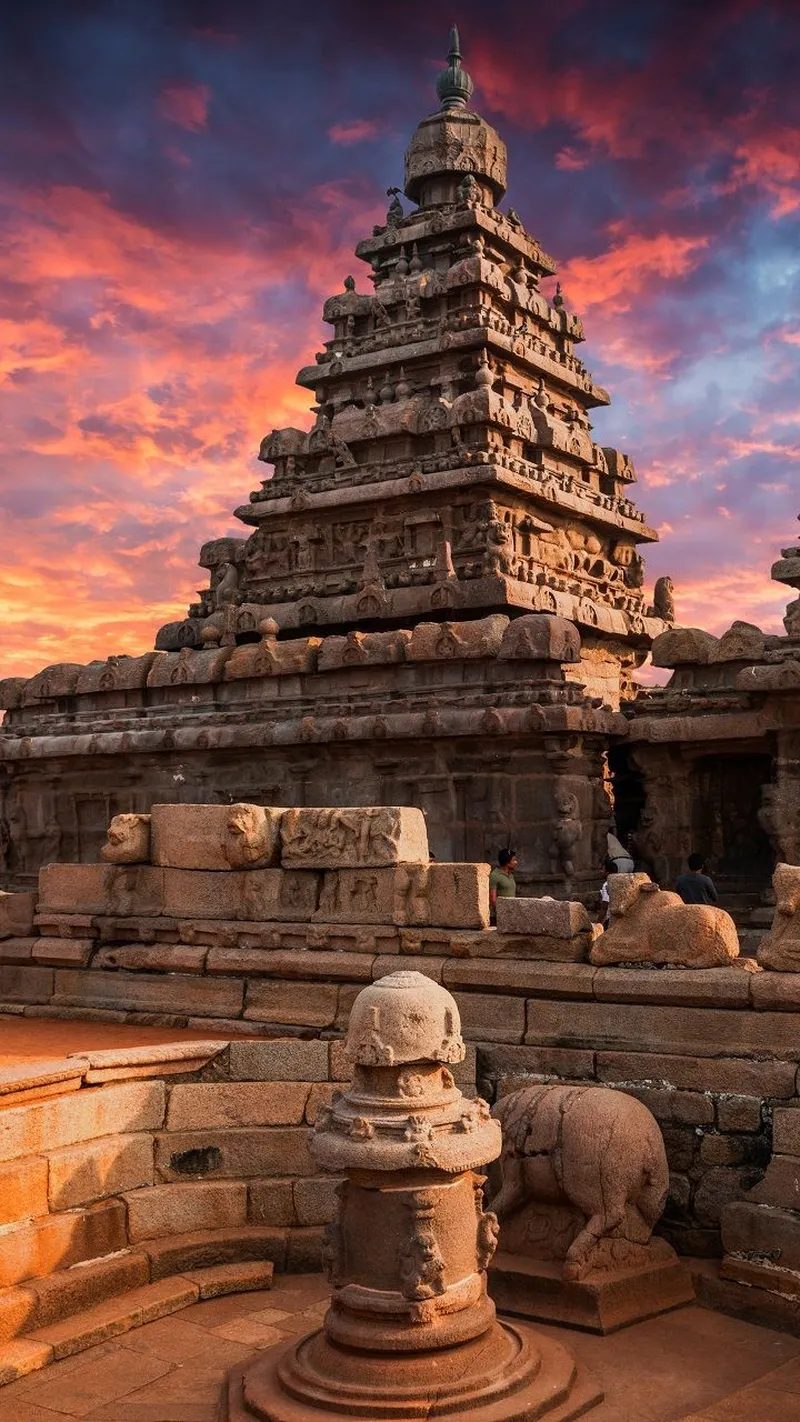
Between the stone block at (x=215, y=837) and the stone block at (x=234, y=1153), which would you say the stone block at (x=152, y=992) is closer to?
the stone block at (x=215, y=837)

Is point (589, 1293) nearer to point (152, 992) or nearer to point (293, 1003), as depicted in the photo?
point (293, 1003)

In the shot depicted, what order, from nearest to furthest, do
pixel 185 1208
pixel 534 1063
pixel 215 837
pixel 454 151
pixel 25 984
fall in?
pixel 185 1208 < pixel 534 1063 < pixel 215 837 < pixel 25 984 < pixel 454 151

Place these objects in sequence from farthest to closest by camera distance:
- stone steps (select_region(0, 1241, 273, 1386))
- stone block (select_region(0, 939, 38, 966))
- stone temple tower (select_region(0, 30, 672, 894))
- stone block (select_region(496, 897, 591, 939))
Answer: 1. stone temple tower (select_region(0, 30, 672, 894))
2. stone block (select_region(0, 939, 38, 966))
3. stone block (select_region(496, 897, 591, 939))
4. stone steps (select_region(0, 1241, 273, 1386))

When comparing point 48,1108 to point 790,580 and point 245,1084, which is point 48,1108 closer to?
point 245,1084

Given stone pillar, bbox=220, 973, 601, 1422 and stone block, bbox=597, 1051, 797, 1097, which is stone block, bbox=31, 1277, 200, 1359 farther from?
stone block, bbox=597, 1051, 797, 1097

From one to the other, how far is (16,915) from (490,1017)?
195 inches

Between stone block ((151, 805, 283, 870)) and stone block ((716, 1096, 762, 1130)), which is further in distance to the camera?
stone block ((151, 805, 283, 870))

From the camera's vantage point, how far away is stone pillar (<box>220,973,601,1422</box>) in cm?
632

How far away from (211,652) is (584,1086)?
1426 cm

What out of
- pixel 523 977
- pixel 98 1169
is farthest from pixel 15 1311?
pixel 523 977

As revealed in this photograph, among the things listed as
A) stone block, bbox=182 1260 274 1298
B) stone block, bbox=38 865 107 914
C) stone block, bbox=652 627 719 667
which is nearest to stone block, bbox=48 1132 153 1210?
stone block, bbox=182 1260 274 1298

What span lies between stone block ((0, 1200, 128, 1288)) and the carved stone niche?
7.82 ft

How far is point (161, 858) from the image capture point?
11.2m

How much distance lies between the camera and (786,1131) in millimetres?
7992
